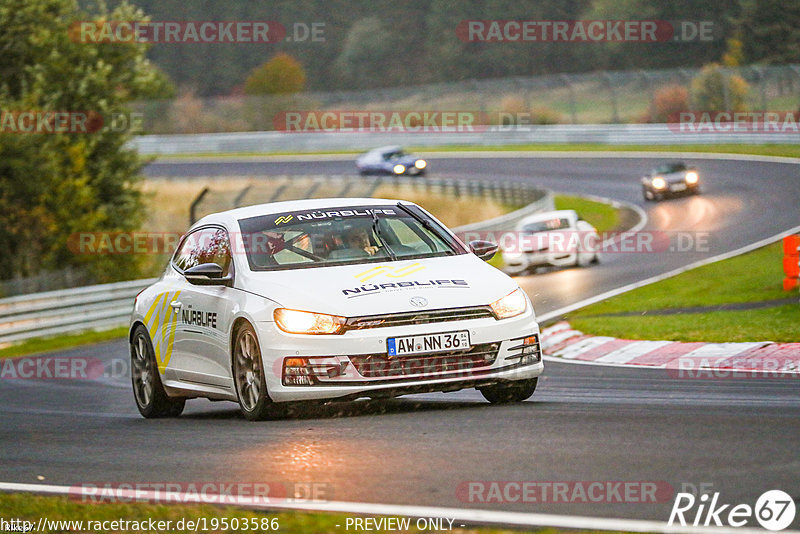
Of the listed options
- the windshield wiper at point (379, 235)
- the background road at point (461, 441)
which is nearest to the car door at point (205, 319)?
the background road at point (461, 441)

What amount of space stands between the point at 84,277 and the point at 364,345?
71.9 ft

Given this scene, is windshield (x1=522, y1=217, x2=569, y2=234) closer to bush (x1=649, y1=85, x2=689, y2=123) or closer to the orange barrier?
the orange barrier

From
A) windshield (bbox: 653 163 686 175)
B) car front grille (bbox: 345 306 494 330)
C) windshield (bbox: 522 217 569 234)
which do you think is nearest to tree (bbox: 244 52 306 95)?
windshield (bbox: 653 163 686 175)

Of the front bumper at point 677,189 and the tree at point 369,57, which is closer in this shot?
the front bumper at point 677,189

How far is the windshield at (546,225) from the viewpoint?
26953mm

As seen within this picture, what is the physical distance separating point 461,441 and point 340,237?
2.65 meters

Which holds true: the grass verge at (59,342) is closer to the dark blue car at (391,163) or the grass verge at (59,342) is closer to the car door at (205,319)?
the car door at (205,319)

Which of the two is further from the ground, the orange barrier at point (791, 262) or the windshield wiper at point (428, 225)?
the windshield wiper at point (428, 225)

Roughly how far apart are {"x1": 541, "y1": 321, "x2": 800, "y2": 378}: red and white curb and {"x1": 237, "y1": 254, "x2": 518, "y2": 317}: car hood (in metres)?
2.89

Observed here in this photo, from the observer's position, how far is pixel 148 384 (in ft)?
34.2

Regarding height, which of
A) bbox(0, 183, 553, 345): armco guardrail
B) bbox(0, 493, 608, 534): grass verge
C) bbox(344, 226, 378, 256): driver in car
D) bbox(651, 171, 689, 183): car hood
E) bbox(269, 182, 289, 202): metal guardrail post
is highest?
bbox(344, 226, 378, 256): driver in car

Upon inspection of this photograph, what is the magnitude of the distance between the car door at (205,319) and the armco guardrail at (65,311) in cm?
1563

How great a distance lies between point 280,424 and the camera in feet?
27.3

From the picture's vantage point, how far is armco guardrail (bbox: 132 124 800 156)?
5097 centimetres
